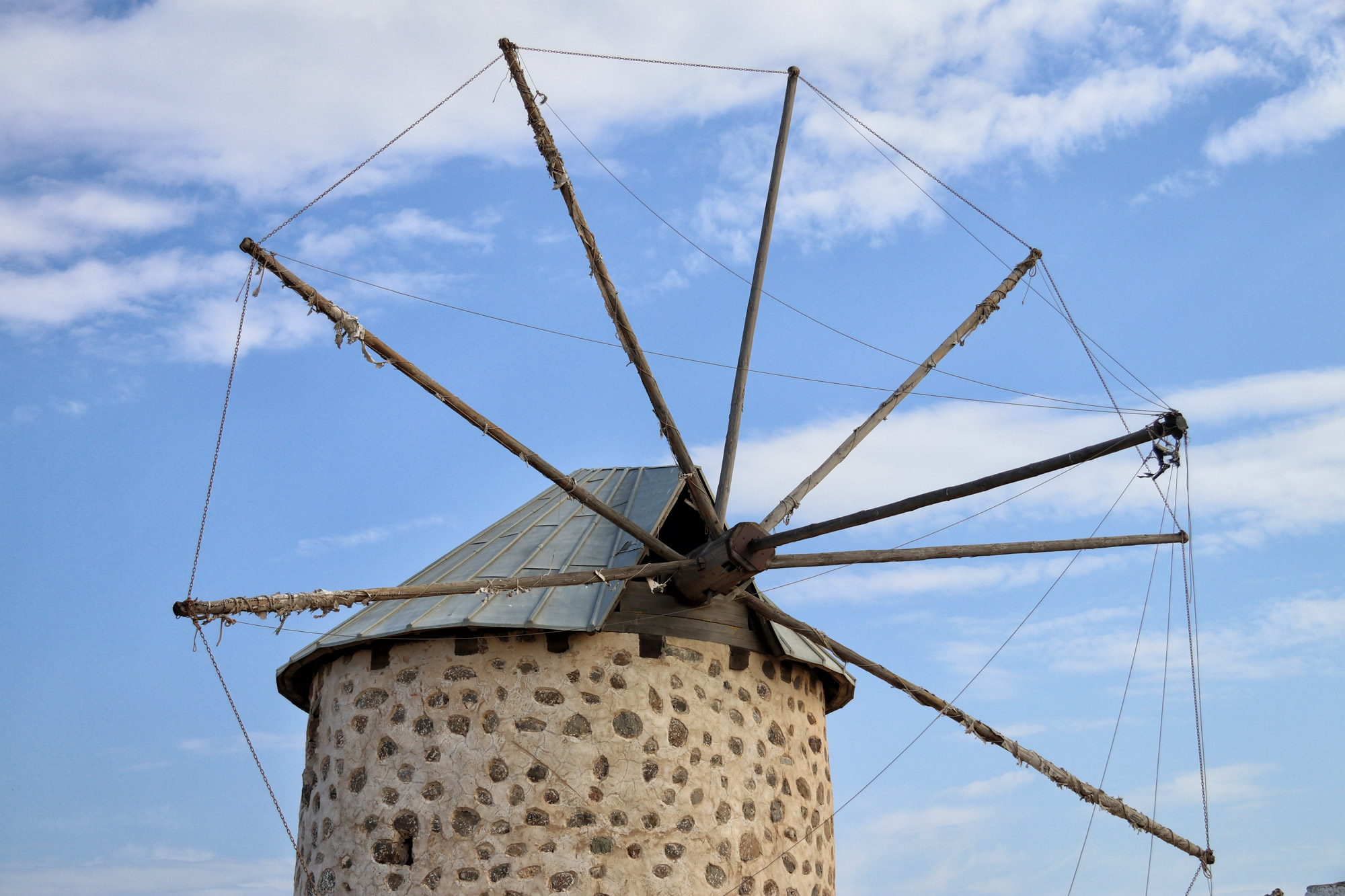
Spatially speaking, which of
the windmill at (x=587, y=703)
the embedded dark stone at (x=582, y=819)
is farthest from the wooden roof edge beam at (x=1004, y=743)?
the embedded dark stone at (x=582, y=819)

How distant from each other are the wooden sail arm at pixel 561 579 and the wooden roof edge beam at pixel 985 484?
315mm

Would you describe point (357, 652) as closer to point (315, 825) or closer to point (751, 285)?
point (315, 825)

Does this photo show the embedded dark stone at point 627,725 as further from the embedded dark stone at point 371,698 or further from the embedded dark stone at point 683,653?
the embedded dark stone at point 371,698

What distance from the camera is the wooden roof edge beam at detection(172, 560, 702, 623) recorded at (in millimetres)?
5949

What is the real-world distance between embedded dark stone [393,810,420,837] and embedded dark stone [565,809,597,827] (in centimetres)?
87

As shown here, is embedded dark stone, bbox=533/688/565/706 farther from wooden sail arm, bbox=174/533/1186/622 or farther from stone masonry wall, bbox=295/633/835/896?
wooden sail arm, bbox=174/533/1186/622

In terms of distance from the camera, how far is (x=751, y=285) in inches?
322

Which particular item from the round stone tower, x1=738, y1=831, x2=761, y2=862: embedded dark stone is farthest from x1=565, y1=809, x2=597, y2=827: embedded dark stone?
x1=738, y1=831, x2=761, y2=862: embedded dark stone

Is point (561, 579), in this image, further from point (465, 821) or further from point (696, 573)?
point (465, 821)

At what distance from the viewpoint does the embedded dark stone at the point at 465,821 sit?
6746mm

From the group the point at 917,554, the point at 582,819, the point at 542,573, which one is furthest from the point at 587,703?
the point at 917,554

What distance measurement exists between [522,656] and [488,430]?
4.78ft

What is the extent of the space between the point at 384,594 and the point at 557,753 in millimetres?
1430

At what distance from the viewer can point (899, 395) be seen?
27.5 feet
